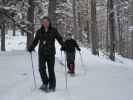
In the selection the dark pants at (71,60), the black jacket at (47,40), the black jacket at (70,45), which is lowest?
the dark pants at (71,60)

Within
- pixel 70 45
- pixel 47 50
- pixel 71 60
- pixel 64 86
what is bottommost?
pixel 64 86

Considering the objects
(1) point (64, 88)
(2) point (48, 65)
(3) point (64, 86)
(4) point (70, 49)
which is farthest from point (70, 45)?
(2) point (48, 65)

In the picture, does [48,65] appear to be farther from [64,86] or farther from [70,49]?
[70,49]

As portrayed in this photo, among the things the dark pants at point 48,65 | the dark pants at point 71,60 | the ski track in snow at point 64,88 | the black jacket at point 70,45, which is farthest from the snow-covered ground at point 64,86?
the black jacket at point 70,45

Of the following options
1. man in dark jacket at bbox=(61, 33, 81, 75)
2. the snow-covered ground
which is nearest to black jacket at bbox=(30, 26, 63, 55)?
the snow-covered ground

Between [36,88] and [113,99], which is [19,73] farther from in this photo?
[113,99]

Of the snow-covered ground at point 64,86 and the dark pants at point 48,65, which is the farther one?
the dark pants at point 48,65

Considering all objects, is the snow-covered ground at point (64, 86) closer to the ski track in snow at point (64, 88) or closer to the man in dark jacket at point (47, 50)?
the ski track in snow at point (64, 88)

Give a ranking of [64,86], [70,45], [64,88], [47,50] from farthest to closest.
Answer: [70,45] → [64,86] → [64,88] → [47,50]

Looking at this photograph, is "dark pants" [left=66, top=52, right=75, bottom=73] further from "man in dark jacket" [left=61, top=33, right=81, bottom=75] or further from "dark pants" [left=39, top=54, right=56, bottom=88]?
"dark pants" [left=39, top=54, right=56, bottom=88]

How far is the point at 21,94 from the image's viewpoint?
9062 millimetres

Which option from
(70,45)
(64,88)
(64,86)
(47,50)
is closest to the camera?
(47,50)

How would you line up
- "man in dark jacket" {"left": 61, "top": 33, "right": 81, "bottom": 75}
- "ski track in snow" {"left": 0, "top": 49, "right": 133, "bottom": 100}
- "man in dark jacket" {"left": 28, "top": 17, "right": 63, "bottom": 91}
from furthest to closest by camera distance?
"man in dark jacket" {"left": 61, "top": 33, "right": 81, "bottom": 75}, "man in dark jacket" {"left": 28, "top": 17, "right": 63, "bottom": 91}, "ski track in snow" {"left": 0, "top": 49, "right": 133, "bottom": 100}

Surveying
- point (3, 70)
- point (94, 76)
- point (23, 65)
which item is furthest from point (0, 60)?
point (94, 76)
